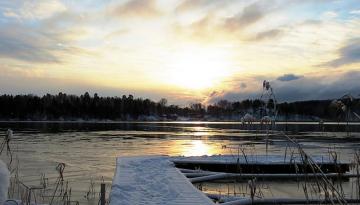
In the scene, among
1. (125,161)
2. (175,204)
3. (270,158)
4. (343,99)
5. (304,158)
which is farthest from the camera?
(270,158)

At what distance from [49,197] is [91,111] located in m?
155

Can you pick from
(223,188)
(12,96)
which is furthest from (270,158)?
(12,96)

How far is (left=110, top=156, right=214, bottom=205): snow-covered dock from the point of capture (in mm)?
9930

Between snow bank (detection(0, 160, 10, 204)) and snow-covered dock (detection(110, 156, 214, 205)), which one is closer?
snow bank (detection(0, 160, 10, 204))

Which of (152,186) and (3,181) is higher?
(3,181)

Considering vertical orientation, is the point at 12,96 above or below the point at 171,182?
above

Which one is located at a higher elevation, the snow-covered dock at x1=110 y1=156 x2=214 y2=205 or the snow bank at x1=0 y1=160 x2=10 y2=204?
the snow bank at x1=0 y1=160 x2=10 y2=204

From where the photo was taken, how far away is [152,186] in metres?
11.9

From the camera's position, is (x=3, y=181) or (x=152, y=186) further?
(x=152, y=186)

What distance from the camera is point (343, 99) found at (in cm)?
308

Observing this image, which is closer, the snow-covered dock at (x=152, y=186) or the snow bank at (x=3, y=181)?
the snow bank at (x=3, y=181)

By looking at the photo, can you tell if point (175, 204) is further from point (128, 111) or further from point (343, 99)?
point (128, 111)

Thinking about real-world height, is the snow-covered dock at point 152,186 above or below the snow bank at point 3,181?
below

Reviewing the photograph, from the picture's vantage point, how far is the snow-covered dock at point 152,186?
993cm
